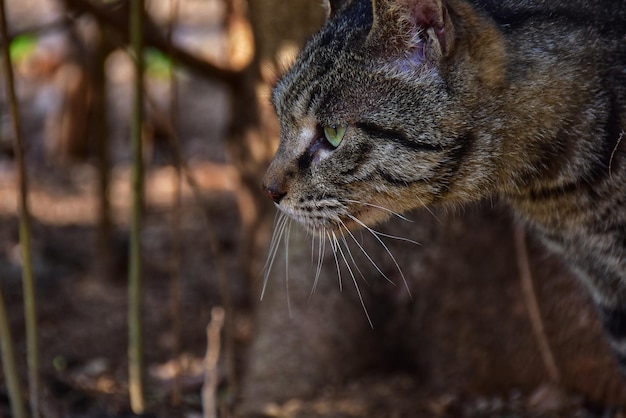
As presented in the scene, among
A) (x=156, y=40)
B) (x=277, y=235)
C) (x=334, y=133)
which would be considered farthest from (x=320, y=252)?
(x=156, y=40)

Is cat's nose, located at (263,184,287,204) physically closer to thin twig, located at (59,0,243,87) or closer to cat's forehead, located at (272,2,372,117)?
cat's forehead, located at (272,2,372,117)

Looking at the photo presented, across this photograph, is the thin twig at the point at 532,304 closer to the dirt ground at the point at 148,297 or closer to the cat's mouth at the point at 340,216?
the dirt ground at the point at 148,297

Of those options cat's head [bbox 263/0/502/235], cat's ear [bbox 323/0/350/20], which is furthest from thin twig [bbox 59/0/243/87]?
cat's head [bbox 263/0/502/235]

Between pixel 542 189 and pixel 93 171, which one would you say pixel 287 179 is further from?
pixel 93 171

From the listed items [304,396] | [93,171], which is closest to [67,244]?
[93,171]

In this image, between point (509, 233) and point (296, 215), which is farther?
point (509, 233)

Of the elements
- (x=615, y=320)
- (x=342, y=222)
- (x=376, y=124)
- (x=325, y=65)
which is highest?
(x=325, y=65)

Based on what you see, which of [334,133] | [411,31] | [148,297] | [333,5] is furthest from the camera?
[148,297]

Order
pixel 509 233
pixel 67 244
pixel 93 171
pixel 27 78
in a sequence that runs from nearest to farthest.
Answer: pixel 509 233, pixel 67 244, pixel 93 171, pixel 27 78

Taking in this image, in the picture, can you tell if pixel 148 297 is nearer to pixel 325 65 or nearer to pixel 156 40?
pixel 156 40
